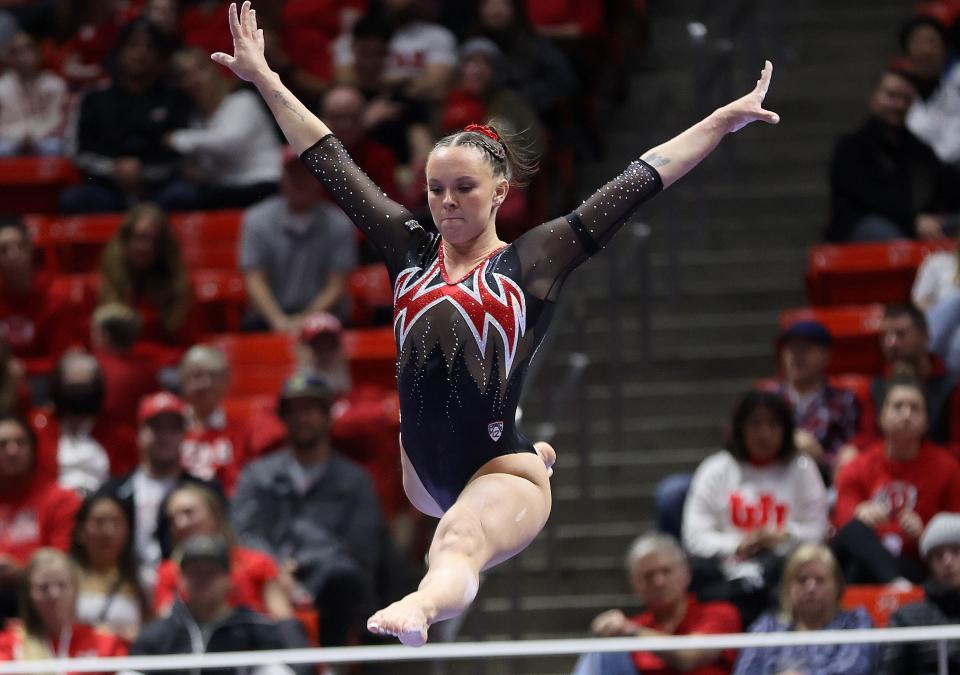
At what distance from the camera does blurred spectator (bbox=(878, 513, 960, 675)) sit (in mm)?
6410

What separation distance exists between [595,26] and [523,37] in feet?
1.86

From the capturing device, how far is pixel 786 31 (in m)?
10.7

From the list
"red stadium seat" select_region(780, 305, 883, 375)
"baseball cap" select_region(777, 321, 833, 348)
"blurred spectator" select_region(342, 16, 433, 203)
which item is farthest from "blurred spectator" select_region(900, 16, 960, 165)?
"blurred spectator" select_region(342, 16, 433, 203)

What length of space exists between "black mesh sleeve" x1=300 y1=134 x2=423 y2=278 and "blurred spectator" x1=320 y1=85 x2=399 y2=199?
4090mm

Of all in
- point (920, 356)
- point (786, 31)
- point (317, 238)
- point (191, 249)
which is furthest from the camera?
point (786, 31)

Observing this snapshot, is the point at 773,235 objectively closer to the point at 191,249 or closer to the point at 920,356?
the point at 920,356

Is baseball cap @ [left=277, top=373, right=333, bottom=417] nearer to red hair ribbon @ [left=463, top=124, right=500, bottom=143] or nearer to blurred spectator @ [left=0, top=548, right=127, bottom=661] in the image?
blurred spectator @ [left=0, top=548, right=127, bottom=661]

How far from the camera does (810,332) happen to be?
7988mm

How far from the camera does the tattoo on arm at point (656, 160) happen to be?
492 cm

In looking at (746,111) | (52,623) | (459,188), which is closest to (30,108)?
(52,623)

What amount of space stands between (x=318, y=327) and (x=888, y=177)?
2.94 meters

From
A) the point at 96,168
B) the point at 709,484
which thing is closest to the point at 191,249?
the point at 96,168

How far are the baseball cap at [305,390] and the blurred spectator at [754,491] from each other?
1577 mm

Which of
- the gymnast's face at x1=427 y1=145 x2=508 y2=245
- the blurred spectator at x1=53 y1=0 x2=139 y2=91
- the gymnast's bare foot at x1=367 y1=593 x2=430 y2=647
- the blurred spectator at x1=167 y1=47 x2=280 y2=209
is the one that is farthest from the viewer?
the blurred spectator at x1=53 y1=0 x2=139 y2=91
